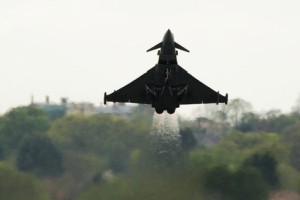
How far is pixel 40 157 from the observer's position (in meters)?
142

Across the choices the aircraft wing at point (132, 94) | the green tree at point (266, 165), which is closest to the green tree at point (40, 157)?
the green tree at point (266, 165)

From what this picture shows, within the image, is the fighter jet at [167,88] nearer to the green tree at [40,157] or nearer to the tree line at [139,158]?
the tree line at [139,158]

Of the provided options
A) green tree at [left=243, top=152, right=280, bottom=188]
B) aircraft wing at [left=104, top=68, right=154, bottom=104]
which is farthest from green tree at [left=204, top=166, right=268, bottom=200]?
aircraft wing at [left=104, top=68, right=154, bottom=104]

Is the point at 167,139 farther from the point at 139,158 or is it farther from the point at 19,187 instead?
the point at 19,187

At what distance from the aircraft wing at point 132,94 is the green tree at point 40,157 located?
33.4 m

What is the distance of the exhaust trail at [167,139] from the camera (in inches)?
4513

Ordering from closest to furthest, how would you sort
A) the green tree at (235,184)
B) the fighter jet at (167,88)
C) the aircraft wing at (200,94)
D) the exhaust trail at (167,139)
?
the fighter jet at (167,88) → the aircraft wing at (200,94) → the exhaust trail at (167,139) → the green tree at (235,184)

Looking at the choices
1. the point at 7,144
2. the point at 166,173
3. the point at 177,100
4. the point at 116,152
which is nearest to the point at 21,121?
the point at 7,144

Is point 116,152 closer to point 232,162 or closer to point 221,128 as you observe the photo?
point 232,162

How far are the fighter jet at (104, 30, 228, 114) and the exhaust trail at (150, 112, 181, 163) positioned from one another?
15.6 m

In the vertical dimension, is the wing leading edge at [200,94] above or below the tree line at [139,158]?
above

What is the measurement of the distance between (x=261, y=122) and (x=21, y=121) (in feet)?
94.7

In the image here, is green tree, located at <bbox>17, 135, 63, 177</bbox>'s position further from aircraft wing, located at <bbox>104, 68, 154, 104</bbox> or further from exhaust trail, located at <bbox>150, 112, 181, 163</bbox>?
aircraft wing, located at <bbox>104, 68, 154, 104</bbox>

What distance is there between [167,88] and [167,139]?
24.7 metres
